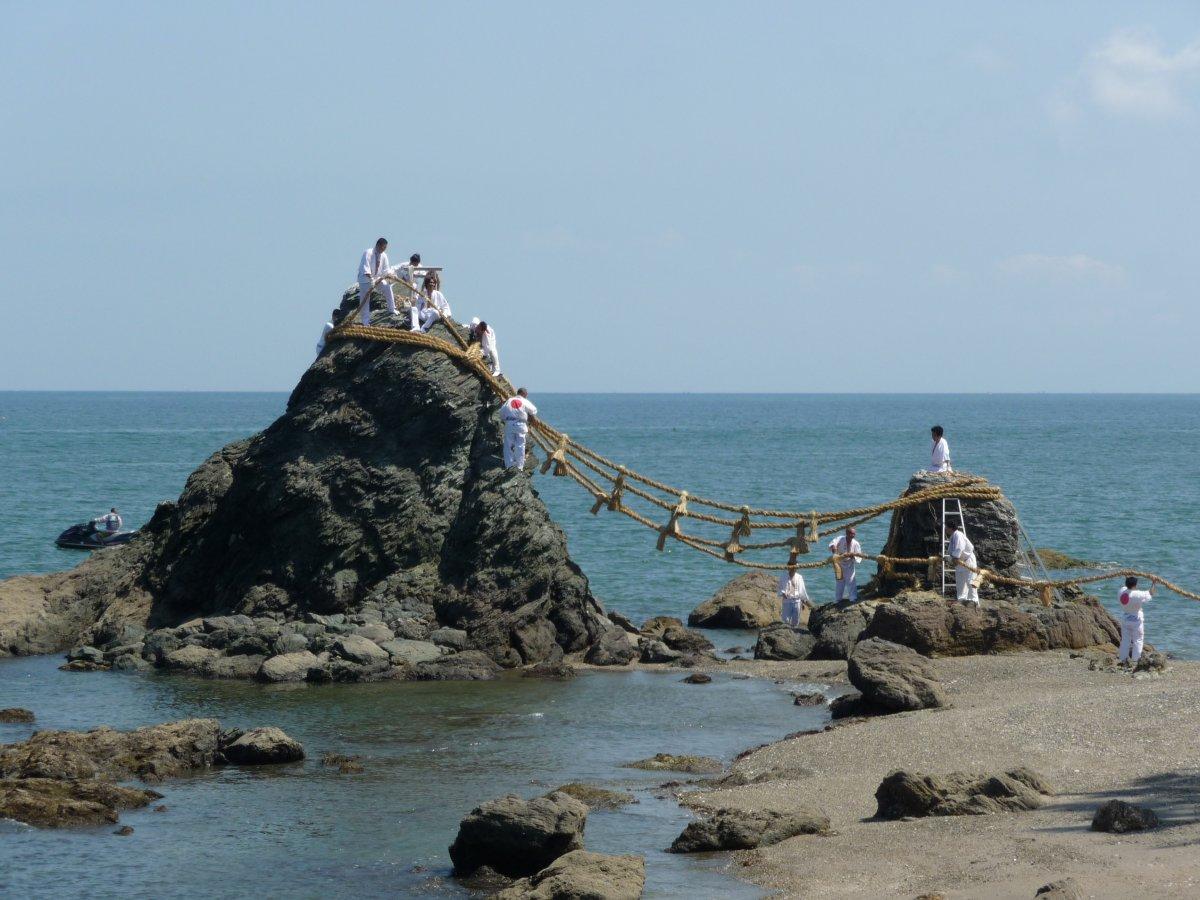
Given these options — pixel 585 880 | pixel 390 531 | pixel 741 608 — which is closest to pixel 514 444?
pixel 390 531

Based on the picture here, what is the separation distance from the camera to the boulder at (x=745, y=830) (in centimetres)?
1398

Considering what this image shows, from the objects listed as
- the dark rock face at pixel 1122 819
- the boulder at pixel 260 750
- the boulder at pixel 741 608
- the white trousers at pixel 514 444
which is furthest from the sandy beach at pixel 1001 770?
the boulder at pixel 741 608

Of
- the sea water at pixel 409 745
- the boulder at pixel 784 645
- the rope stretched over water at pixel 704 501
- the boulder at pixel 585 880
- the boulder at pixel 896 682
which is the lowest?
the sea water at pixel 409 745

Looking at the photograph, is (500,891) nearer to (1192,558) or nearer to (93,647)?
(93,647)

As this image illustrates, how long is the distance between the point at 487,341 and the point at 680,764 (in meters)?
10.9

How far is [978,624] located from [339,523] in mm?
11322

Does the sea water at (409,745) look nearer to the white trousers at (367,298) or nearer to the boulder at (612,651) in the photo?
the boulder at (612,651)

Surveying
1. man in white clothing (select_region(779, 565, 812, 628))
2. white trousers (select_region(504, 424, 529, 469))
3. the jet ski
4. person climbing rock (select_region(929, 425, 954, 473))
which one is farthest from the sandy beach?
the jet ski

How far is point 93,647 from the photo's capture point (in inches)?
1006

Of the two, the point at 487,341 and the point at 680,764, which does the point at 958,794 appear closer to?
the point at 680,764

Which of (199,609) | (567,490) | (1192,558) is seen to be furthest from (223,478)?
(567,490)

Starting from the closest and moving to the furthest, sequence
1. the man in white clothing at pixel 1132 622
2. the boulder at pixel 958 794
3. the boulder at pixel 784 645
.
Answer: the boulder at pixel 958 794, the man in white clothing at pixel 1132 622, the boulder at pixel 784 645

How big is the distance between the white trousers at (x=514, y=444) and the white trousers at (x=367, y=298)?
3.52 metres

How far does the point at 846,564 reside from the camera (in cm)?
2784
